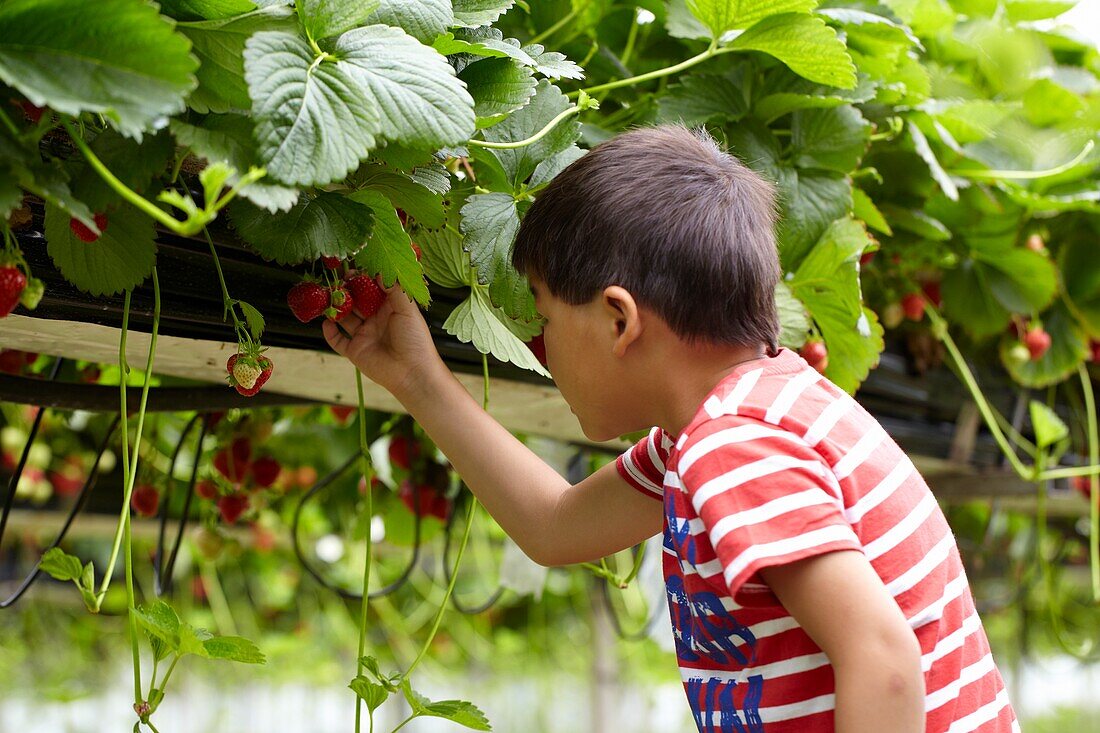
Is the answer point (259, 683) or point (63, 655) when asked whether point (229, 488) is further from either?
point (259, 683)

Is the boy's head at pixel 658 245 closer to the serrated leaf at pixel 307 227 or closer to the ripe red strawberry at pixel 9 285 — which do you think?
the serrated leaf at pixel 307 227

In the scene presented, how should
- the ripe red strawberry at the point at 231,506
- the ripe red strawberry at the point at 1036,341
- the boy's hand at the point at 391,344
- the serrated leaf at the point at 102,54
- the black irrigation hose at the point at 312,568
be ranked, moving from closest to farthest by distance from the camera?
the serrated leaf at the point at 102,54 → the boy's hand at the point at 391,344 → the black irrigation hose at the point at 312,568 → the ripe red strawberry at the point at 231,506 → the ripe red strawberry at the point at 1036,341

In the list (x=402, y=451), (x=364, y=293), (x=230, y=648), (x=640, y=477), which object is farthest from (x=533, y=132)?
(x=402, y=451)

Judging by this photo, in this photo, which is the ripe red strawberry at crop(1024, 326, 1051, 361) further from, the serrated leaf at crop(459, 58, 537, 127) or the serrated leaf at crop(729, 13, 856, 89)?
the serrated leaf at crop(459, 58, 537, 127)

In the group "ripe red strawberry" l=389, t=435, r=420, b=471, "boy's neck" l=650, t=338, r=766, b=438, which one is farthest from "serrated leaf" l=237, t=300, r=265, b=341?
"ripe red strawberry" l=389, t=435, r=420, b=471

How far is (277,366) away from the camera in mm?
820

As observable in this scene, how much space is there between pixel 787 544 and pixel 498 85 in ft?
0.98

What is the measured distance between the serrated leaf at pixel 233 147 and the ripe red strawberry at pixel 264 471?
830 mm

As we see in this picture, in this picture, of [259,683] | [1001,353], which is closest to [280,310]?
[1001,353]

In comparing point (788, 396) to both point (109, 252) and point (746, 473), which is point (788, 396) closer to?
point (746, 473)

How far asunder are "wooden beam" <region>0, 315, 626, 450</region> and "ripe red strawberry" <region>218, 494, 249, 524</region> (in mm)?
271

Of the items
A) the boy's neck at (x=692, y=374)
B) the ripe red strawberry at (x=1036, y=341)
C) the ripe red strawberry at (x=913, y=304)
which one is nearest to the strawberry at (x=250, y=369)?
the boy's neck at (x=692, y=374)

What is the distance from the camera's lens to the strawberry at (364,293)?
67cm

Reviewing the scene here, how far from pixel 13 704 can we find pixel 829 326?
→ 4545mm
